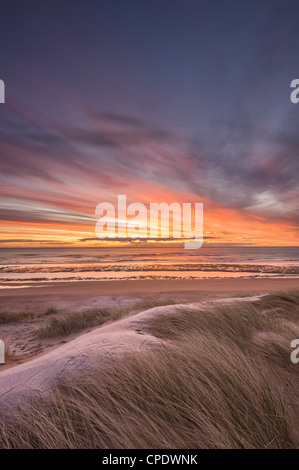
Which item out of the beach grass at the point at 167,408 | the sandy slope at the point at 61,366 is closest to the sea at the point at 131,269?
the sandy slope at the point at 61,366

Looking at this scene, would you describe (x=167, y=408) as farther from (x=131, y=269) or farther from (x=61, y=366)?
(x=131, y=269)

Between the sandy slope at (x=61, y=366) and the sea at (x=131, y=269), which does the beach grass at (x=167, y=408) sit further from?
the sea at (x=131, y=269)

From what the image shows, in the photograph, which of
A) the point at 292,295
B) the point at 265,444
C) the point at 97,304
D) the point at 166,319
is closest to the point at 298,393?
the point at 265,444

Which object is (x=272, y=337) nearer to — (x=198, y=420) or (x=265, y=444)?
(x=265, y=444)

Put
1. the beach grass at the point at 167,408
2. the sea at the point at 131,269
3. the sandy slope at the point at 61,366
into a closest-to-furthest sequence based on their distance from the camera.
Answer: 1. the beach grass at the point at 167,408
2. the sandy slope at the point at 61,366
3. the sea at the point at 131,269

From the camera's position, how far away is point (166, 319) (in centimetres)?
465

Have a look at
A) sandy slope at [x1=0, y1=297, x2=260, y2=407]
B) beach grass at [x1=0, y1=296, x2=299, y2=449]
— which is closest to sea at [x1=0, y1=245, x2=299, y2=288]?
sandy slope at [x1=0, y1=297, x2=260, y2=407]

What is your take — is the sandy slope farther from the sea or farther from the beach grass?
the sea

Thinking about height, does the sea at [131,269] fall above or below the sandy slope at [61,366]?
below

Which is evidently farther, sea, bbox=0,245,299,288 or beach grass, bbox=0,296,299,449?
sea, bbox=0,245,299,288

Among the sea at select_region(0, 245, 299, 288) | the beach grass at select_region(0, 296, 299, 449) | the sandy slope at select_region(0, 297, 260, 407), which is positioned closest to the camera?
the beach grass at select_region(0, 296, 299, 449)

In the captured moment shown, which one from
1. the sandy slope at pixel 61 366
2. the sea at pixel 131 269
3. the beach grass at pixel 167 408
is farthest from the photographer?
the sea at pixel 131 269

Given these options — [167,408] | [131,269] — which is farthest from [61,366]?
[131,269]

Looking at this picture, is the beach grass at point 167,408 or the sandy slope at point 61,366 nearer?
the beach grass at point 167,408
